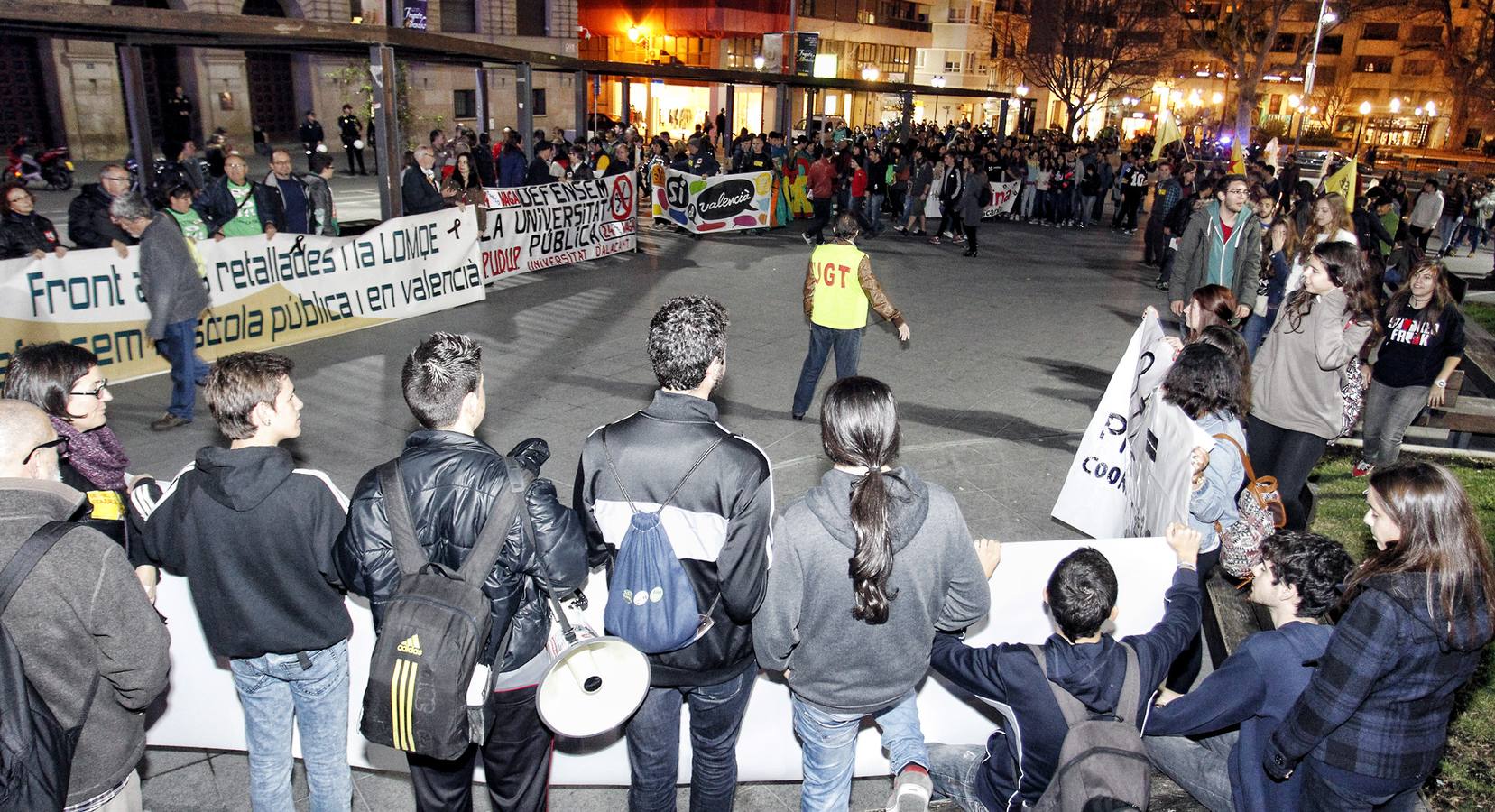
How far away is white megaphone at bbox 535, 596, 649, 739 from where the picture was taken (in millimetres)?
2861

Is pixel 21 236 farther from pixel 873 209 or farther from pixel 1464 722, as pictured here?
pixel 873 209

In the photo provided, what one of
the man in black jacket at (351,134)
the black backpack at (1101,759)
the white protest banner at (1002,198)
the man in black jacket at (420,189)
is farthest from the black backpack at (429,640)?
the man in black jacket at (351,134)

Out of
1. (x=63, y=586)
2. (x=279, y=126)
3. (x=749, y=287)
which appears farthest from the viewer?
(x=279, y=126)

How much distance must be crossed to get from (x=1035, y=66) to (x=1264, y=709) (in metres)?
55.0

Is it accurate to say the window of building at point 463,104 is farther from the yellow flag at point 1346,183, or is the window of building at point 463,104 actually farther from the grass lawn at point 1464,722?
the grass lawn at point 1464,722

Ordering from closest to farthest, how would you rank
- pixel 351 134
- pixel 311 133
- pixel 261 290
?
pixel 261 290 < pixel 351 134 < pixel 311 133

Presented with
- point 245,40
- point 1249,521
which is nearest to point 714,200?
point 245,40

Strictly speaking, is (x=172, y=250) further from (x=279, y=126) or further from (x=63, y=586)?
(x=279, y=126)

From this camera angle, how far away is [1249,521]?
13.8 feet

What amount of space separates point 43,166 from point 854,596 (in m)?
24.1

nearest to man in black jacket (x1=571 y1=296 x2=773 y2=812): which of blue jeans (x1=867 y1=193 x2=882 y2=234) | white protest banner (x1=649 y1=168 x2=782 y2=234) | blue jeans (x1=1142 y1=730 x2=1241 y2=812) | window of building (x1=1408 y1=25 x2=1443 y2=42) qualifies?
blue jeans (x1=1142 y1=730 x2=1241 y2=812)

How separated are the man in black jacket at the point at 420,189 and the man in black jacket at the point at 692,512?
937 centimetres

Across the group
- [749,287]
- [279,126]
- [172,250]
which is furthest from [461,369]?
[279,126]

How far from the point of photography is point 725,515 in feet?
9.29
